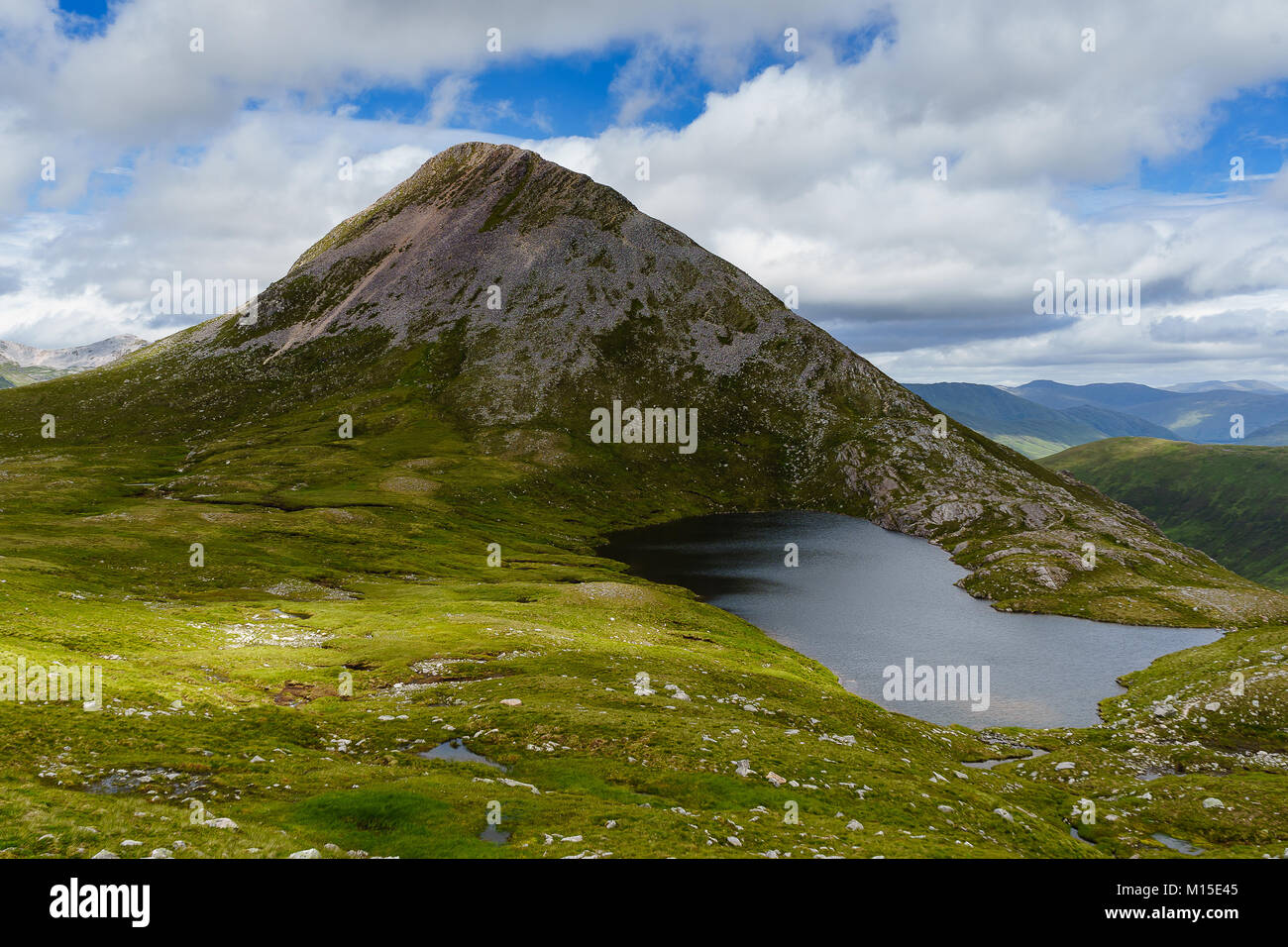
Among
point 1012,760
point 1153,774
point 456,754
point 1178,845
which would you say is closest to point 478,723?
point 456,754

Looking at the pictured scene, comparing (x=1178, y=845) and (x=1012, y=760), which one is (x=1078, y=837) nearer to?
(x=1178, y=845)

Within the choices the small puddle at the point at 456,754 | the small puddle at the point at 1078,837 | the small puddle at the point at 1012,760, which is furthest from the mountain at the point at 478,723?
the small puddle at the point at 1078,837

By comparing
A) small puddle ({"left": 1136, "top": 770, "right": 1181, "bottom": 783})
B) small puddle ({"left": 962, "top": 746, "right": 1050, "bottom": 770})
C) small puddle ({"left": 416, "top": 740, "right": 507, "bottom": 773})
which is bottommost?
small puddle ({"left": 962, "top": 746, "right": 1050, "bottom": 770})

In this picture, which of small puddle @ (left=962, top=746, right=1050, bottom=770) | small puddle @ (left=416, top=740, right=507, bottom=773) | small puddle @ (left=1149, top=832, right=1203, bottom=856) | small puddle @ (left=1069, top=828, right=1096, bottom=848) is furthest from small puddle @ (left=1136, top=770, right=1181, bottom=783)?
small puddle @ (left=416, top=740, right=507, bottom=773)

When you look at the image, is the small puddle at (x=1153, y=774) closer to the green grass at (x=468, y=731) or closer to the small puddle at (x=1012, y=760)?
the green grass at (x=468, y=731)

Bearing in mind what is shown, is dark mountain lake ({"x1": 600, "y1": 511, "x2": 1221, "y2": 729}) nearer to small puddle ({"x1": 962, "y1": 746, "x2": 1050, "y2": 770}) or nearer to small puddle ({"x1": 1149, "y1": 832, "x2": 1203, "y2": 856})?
small puddle ({"x1": 962, "y1": 746, "x2": 1050, "y2": 770})
